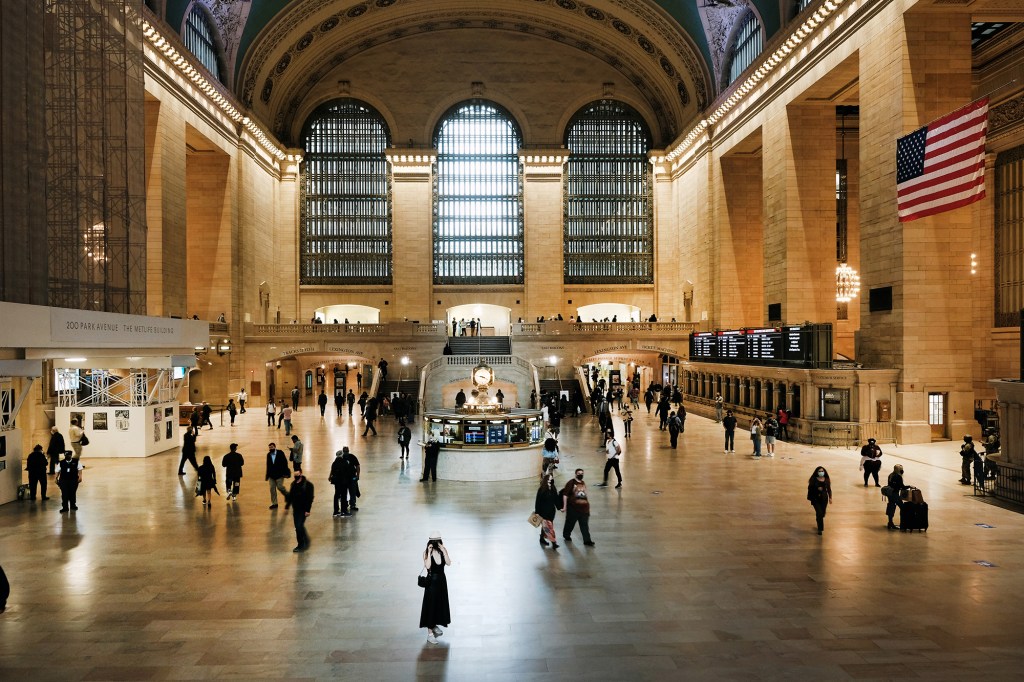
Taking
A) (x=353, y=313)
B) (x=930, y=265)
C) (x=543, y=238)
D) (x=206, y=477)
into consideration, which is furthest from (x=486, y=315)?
(x=206, y=477)

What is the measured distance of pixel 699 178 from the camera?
36.6 meters

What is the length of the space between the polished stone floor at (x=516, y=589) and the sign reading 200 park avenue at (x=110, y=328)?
2973 mm

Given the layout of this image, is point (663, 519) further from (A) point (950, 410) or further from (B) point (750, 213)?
(B) point (750, 213)

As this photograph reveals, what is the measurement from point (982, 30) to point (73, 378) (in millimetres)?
29812

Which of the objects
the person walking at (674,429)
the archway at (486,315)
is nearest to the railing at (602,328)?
the archway at (486,315)

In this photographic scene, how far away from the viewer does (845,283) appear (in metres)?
27.8

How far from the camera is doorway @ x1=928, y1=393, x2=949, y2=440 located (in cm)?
1931

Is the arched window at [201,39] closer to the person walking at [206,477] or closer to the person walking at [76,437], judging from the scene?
the person walking at [76,437]

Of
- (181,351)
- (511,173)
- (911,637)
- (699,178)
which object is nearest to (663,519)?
(911,637)

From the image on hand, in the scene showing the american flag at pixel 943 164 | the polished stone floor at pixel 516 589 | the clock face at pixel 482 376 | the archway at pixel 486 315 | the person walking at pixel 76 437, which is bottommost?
the polished stone floor at pixel 516 589

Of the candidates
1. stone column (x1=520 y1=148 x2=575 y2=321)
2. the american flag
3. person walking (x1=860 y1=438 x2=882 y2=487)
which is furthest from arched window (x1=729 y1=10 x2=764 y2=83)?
person walking (x1=860 y1=438 x2=882 y2=487)

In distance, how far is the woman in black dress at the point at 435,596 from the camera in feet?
21.8

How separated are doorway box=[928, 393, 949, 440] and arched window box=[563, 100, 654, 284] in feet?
79.5

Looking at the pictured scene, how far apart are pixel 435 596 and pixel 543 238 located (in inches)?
1435
